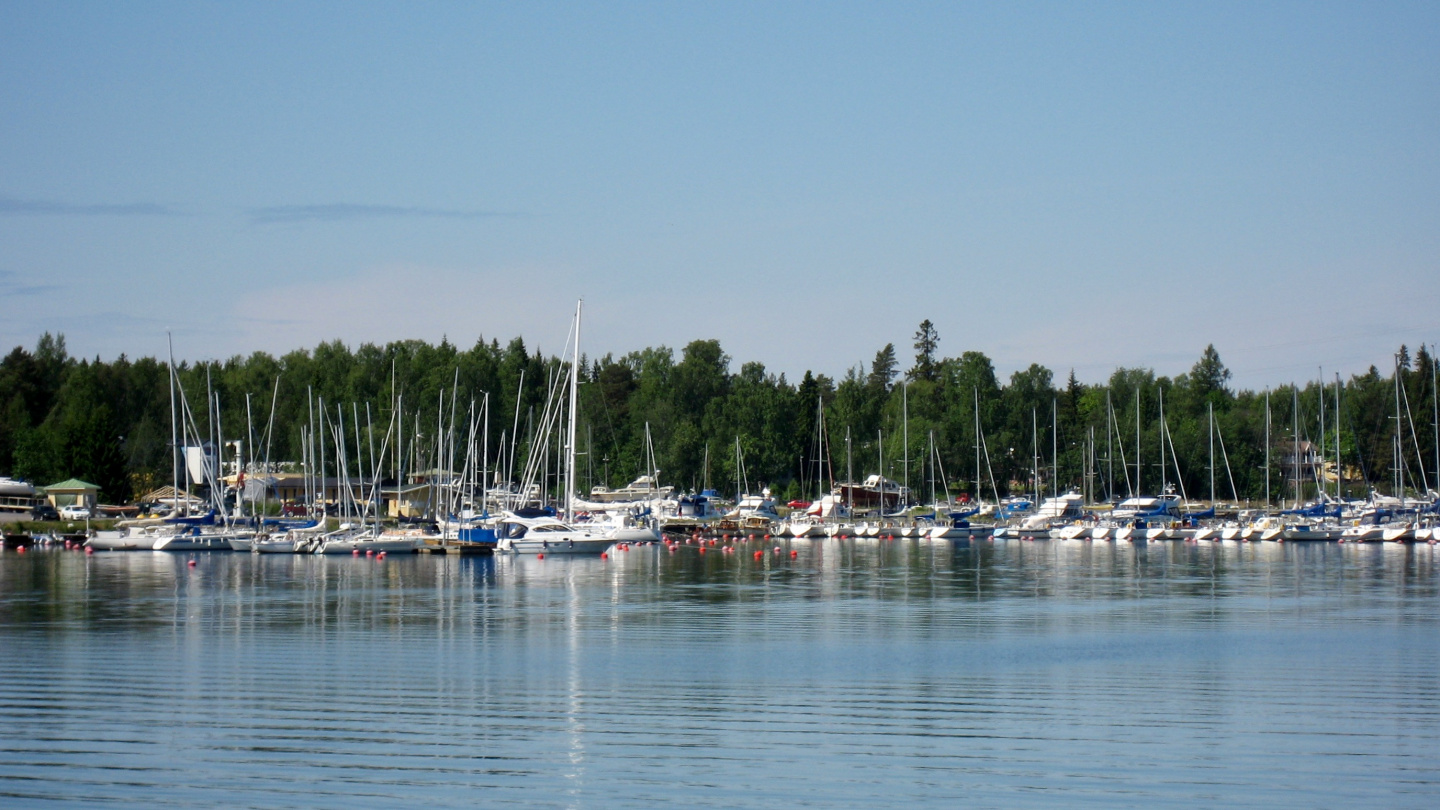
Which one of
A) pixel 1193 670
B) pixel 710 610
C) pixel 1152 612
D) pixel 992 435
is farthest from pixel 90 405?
pixel 1193 670

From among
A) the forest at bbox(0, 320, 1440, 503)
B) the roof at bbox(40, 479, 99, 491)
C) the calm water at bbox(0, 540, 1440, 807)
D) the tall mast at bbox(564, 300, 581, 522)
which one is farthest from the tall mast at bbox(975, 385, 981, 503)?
the calm water at bbox(0, 540, 1440, 807)

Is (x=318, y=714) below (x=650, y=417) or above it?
below

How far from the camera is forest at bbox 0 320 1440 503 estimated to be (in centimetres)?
12725

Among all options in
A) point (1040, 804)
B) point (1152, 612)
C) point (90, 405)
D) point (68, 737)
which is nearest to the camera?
point (1040, 804)

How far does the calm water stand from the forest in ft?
239

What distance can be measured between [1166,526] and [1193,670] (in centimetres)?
7301

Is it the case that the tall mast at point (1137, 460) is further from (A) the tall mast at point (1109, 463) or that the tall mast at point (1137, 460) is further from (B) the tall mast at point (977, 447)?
(B) the tall mast at point (977, 447)

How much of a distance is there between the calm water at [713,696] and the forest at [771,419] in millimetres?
72783

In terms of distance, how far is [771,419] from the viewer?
143375 mm

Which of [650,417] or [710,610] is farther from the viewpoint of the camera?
[650,417]

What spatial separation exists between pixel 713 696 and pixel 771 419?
4629 inches

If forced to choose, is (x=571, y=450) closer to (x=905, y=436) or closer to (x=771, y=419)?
(x=905, y=436)

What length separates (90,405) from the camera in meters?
126

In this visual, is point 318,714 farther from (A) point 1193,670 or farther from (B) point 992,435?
(B) point 992,435
